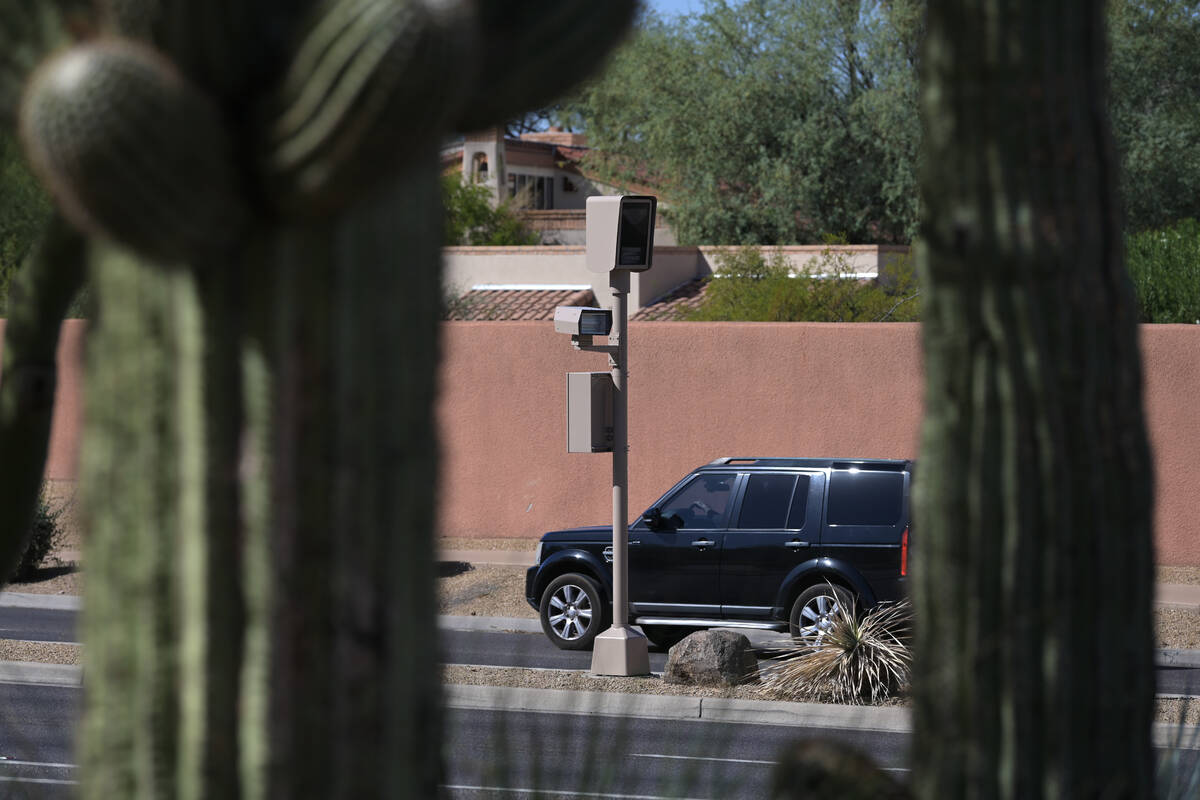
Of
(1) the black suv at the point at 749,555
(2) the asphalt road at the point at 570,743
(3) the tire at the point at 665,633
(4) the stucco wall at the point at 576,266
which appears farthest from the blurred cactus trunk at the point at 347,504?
(4) the stucco wall at the point at 576,266

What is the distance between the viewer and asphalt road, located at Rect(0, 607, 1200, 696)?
12641mm

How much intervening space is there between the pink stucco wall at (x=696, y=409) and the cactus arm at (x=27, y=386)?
655 inches

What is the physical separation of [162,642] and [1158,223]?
120ft

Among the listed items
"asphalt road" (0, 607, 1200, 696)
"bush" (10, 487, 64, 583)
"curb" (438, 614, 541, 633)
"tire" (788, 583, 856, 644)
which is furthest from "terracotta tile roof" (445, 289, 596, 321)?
"tire" (788, 583, 856, 644)

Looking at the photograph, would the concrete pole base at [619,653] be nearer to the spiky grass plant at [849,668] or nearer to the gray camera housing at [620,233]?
the spiky grass plant at [849,668]

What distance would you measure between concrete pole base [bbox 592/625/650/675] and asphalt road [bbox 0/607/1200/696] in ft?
2.09

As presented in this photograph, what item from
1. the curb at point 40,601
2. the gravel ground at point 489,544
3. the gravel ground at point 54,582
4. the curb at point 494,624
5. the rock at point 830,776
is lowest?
the curb at point 494,624

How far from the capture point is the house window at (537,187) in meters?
52.5

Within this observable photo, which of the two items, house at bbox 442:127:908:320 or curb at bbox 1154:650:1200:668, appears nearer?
curb at bbox 1154:650:1200:668

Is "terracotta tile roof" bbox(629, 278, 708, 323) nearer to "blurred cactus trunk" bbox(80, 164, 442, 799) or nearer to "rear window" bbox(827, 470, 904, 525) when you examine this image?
"rear window" bbox(827, 470, 904, 525)

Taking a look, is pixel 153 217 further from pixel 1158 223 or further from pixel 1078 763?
pixel 1158 223

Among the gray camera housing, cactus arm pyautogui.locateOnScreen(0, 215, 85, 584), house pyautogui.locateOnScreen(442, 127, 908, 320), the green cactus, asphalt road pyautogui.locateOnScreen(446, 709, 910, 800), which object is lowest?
asphalt road pyautogui.locateOnScreen(446, 709, 910, 800)

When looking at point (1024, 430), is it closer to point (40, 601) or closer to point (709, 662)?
point (709, 662)

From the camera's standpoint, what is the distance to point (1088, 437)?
2.27m
